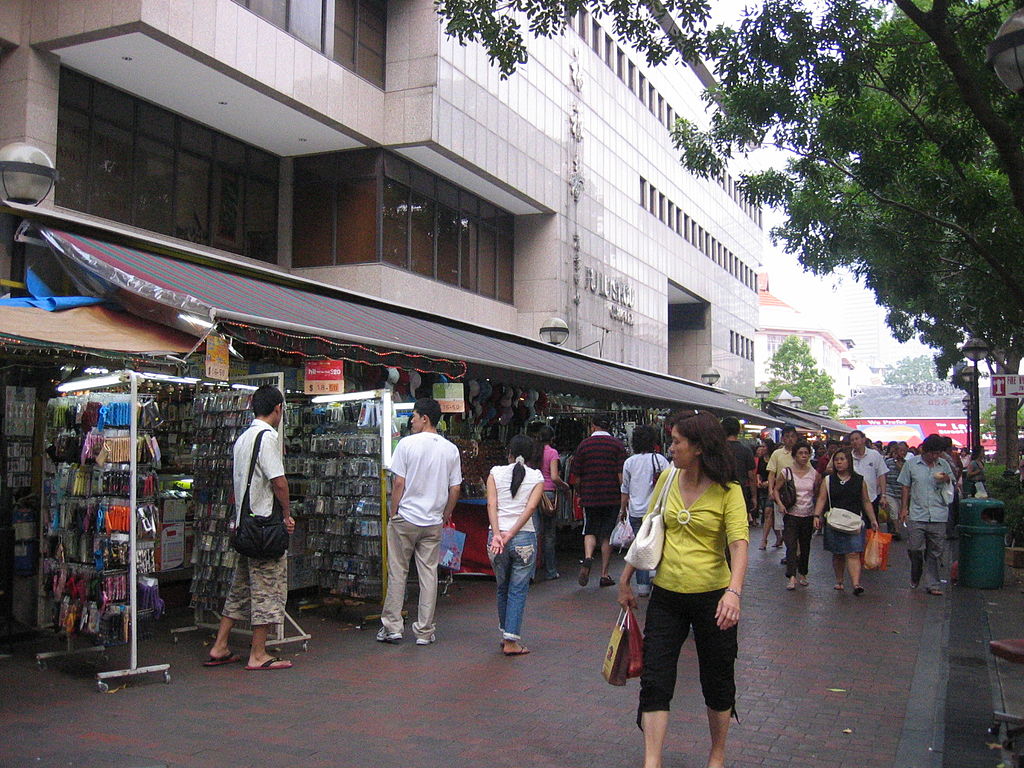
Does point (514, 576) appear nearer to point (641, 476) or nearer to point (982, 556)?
point (641, 476)

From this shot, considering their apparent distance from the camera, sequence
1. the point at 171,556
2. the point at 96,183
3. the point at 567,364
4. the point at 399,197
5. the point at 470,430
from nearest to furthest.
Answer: the point at 171,556 < the point at 96,183 < the point at 470,430 < the point at 567,364 < the point at 399,197

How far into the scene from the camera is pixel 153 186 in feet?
45.5

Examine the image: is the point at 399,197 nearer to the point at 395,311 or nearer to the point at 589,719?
the point at 395,311

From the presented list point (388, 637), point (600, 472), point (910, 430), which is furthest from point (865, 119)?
point (910, 430)

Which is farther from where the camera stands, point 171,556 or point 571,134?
point 571,134

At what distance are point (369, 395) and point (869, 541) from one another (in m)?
6.05

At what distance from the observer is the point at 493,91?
65.3ft

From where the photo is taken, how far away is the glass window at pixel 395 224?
57.4ft

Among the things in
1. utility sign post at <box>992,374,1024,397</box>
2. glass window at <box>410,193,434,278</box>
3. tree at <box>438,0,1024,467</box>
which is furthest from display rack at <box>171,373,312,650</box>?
utility sign post at <box>992,374,1024,397</box>

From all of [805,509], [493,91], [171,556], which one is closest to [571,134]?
[493,91]

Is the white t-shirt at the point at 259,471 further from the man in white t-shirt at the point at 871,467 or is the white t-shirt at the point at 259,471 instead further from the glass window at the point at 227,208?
the glass window at the point at 227,208

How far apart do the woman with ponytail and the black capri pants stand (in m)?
3.02

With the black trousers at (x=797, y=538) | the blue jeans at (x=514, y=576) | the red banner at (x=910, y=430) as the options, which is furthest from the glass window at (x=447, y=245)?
the red banner at (x=910, y=430)

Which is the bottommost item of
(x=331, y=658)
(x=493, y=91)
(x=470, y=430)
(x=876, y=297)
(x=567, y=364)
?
(x=331, y=658)
